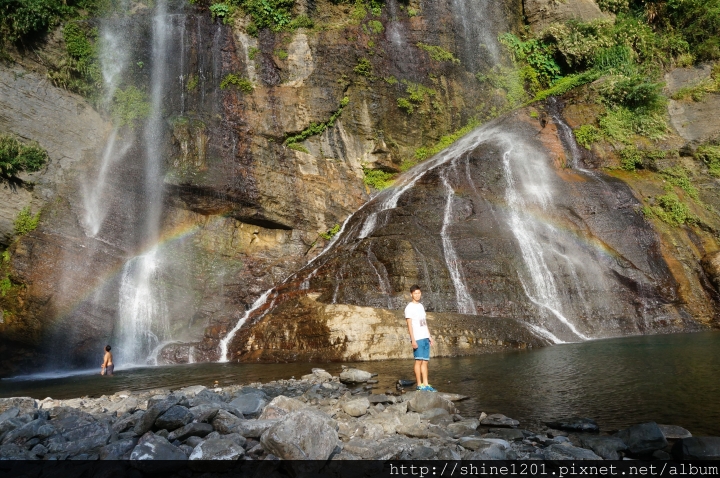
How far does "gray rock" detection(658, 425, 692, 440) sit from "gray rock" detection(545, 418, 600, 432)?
54 centimetres

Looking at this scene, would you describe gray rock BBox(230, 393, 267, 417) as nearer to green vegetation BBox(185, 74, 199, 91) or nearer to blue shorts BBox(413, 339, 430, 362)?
blue shorts BBox(413, 339, 430, 362)

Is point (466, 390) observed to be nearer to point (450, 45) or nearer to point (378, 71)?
point (378, 71)

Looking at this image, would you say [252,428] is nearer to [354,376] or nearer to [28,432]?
[28,432]

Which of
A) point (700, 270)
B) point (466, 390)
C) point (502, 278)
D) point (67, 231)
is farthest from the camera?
point (67, 231)

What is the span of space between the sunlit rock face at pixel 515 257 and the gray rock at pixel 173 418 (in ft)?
26.4

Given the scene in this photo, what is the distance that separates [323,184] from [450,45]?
11828 mm

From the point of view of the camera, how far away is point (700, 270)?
47.7ft

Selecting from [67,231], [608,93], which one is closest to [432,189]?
[608,93]

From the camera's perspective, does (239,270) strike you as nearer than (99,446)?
No

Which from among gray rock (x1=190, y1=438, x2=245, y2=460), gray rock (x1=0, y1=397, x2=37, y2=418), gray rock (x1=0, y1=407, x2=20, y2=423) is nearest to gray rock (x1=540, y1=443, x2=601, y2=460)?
gray rock (x1=190, y1=438, x2=245, y2=460)

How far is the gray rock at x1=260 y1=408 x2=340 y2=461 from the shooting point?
361 centimetres

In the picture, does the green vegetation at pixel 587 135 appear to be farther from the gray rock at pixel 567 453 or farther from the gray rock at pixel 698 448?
the gray rock at pixel 567 453

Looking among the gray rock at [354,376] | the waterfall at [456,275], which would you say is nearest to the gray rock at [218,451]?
the gray rock at [354,376]

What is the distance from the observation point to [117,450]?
3.84 m
